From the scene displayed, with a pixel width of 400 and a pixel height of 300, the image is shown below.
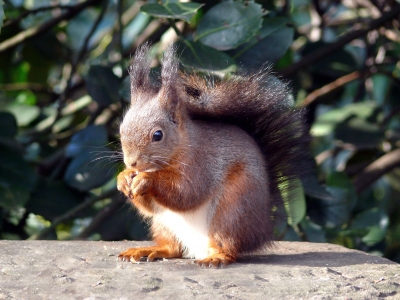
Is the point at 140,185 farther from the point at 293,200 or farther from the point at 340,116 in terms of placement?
the point at 340,116

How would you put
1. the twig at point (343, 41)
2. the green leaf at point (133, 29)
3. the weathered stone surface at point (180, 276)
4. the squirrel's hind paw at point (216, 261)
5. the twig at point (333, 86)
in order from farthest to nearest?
the green leaf at point (133, 29)
the twig at point (333, 86)
the twig at point (343, 41)
the squirrel's hind paw at point (216, 261)
the weathered stone surface at point (180, 276)

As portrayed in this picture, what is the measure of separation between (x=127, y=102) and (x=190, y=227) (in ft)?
2.24

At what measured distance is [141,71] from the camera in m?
1.52

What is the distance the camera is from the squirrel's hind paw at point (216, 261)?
1.33 metres

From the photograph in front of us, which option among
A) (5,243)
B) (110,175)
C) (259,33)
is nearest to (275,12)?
(259,33)

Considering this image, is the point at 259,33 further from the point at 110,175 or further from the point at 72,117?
the point at 72,117

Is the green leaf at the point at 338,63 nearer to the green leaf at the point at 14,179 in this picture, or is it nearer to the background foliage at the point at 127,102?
the background foliage at the point at 127,102

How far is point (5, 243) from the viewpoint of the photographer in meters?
1.49

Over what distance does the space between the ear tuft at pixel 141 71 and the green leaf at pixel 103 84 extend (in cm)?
42

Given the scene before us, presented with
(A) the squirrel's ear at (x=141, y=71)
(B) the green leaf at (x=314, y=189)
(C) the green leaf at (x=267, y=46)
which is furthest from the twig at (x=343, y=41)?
(A) the squirrel's ear at (x=141, y=71)

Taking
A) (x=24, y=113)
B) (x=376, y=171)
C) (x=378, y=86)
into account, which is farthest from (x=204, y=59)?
(x=378, y=86)

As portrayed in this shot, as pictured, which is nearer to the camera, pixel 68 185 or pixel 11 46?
pixel 68 185

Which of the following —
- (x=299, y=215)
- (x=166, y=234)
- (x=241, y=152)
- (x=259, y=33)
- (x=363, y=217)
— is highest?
(x=259, y=33)

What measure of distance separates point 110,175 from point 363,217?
79cm
